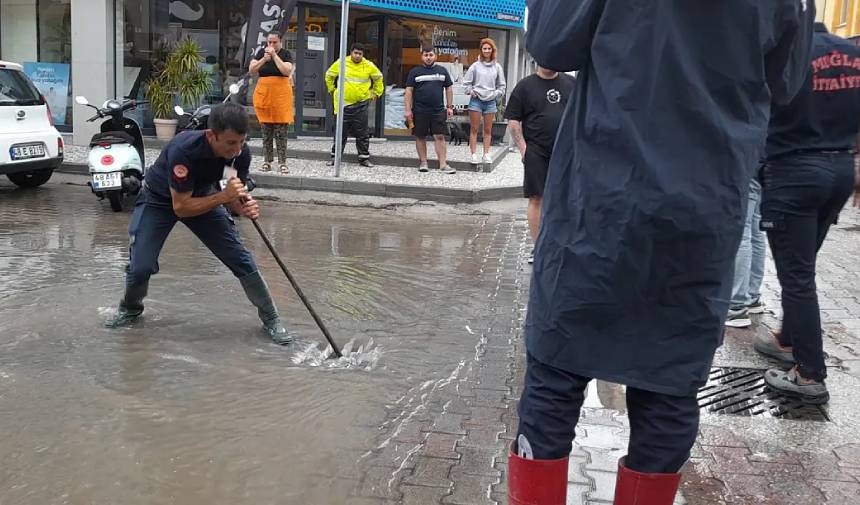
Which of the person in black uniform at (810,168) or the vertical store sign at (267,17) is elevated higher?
the vertical store sign at (267,17)

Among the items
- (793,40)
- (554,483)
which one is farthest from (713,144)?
(554,483)

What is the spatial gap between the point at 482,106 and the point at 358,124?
1.94 m

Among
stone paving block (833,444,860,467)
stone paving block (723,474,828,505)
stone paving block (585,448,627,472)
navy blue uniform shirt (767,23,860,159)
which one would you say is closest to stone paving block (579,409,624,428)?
stone paving block (585,448,627,472)

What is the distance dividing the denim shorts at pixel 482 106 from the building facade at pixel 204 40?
141 inches

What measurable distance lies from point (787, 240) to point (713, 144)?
2018 mm

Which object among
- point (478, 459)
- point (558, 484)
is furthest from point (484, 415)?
point (558, 484)

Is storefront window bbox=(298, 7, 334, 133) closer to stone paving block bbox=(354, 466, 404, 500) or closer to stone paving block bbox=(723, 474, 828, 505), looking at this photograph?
stone paving block bbox=(354, 466, 404, 500)

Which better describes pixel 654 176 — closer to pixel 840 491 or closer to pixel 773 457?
pixel 840 491

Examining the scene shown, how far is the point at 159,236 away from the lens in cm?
483

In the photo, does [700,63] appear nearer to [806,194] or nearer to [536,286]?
[536,286]

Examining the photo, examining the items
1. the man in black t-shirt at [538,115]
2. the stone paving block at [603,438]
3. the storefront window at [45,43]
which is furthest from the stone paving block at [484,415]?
the storefront window at [45,43]

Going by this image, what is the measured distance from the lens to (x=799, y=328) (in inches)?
152

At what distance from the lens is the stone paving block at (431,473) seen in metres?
3.13

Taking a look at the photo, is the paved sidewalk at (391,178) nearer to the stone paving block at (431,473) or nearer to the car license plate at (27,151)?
the car license plate at (27,151)
